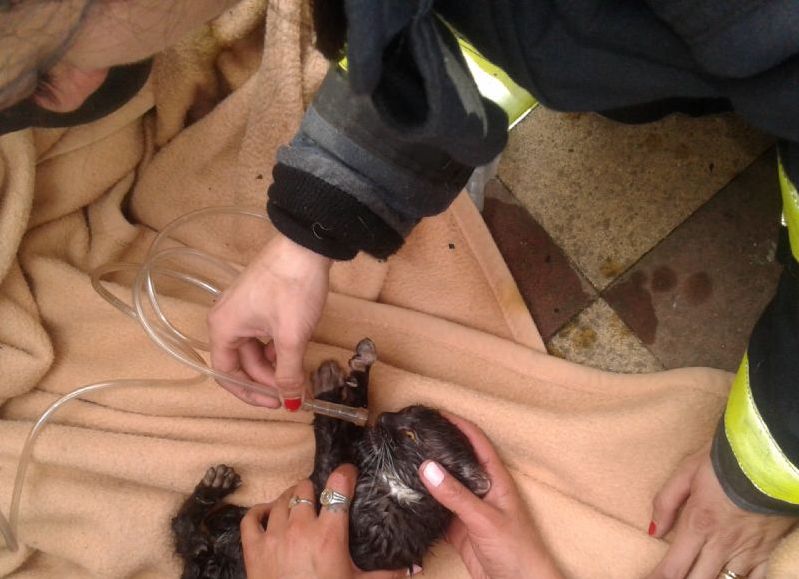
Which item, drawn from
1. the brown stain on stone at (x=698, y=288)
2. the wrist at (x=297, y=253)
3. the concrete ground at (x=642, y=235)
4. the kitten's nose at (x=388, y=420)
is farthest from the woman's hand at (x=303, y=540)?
the brown stain on stone at (x=698, y=288)

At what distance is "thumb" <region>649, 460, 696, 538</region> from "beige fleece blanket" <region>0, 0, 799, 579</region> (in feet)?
0.22

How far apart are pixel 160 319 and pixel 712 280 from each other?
4.53ft

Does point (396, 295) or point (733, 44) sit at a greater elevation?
point (733, 44)

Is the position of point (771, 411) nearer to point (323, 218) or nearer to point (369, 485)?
point (323, 218)

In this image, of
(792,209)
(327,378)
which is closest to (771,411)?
(792,209)

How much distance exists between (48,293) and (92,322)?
125mm

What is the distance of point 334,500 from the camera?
1.47m

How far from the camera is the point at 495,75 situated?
1.82 metres

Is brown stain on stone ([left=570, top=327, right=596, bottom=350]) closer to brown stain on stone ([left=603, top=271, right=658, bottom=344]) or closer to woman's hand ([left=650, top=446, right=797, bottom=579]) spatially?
brown stain on stone ([left=603, top=271, right=658, bottom=344])

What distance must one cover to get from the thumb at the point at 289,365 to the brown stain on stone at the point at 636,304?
92cm

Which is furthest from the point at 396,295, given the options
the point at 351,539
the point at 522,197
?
the point at 351,539

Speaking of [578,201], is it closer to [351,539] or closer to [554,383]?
[554,383]

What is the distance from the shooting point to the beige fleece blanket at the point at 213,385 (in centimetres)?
161

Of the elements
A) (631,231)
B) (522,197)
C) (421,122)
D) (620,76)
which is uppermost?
(620,76)
